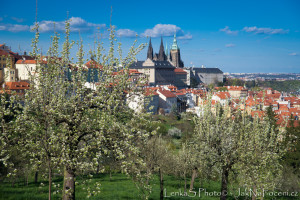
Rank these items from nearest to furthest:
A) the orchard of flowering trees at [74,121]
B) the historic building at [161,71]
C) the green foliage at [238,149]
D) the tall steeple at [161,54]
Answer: the orchard of flowering trees at [74,121] → the green foliage at [238,149] → the historic building at [161,71] → the tall steeple at [161,54]

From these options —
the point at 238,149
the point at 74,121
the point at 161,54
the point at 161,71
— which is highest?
the point at 161,54

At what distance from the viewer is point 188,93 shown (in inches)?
4779

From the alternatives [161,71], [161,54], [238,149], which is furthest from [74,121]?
[161,54]

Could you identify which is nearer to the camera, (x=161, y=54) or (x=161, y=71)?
(x=161, y=71)

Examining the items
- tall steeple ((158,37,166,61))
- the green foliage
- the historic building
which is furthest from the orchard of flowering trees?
tall steeple ((158,37,166,61))

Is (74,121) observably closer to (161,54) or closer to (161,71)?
(161,71)

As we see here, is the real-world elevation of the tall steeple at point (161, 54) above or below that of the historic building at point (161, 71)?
above

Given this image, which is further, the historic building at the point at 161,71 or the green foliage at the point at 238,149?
the historic building at the point at 161,71

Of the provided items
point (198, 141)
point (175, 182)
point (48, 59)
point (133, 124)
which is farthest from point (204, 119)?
point (175, 182)

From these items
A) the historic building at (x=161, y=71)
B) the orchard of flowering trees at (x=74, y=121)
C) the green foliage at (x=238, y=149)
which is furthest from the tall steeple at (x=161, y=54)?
the orchard of flowering trees at (x=74, y=121)

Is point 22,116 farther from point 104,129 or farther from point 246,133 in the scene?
point 246,133

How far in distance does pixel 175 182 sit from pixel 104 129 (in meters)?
18.5

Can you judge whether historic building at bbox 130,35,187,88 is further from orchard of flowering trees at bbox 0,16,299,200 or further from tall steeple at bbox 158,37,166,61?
orchard of flowering trees at bbox 0,16,299,200

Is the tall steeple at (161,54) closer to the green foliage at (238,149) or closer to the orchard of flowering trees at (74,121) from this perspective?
the green foliage at (238,149)
